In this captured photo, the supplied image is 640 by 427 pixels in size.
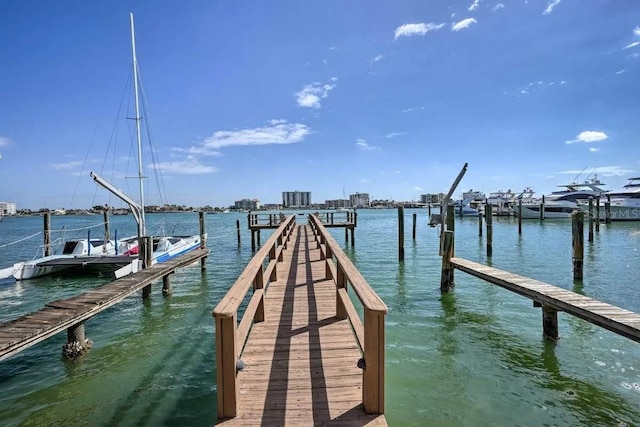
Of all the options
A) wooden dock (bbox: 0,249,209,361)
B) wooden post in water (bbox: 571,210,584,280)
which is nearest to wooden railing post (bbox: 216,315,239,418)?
wooden dock (bbox: 0,249,209,361)

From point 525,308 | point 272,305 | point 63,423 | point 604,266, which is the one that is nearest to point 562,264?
point 604,266

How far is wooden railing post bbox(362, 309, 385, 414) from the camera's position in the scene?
2.85m

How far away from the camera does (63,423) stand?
15.6 ft

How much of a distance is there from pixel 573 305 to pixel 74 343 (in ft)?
30.5

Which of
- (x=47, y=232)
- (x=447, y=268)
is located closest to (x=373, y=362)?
(x=447, y=268)

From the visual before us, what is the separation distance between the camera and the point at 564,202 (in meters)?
54.5

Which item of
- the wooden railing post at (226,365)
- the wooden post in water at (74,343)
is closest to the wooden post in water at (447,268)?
the wooden railing post at (226,365)

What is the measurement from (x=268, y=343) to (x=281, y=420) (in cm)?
177

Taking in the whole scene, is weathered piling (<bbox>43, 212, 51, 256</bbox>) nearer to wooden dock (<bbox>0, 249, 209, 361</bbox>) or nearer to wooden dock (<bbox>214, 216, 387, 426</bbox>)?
wooden dock (<bbox>0, 249, 209, 361</bbox>)

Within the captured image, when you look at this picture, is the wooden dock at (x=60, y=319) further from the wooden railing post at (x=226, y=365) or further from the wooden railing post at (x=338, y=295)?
the wooden railing post at (x=338, y=295)

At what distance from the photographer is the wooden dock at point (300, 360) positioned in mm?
2875

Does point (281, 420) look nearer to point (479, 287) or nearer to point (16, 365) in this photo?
point (16, 365)

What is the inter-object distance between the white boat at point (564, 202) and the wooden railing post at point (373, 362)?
186ft

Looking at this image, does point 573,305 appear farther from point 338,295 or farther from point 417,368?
point 338,295
